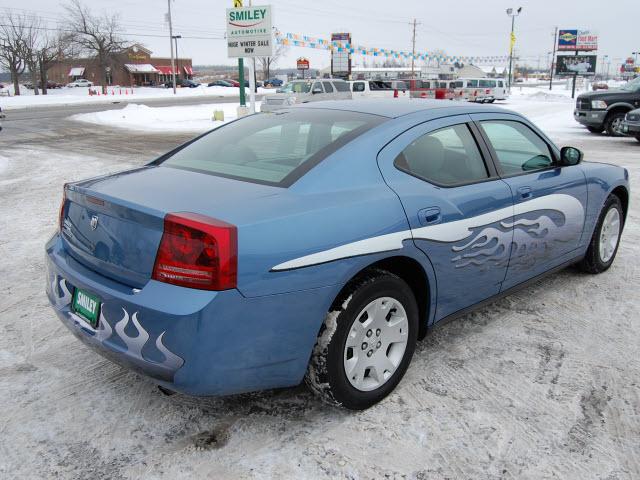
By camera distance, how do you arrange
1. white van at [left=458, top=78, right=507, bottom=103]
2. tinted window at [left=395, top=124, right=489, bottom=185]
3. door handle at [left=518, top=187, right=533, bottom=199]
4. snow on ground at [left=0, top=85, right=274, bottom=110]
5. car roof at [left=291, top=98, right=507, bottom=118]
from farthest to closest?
snow on ground at [left=0, top=85, right=274, bottom=110] < white van at [left=458, top=78, right=507, bottom=103] < door handle at [left=518, top=187, right=533, bottom=199] < car roof at [left=291, top=98, right=507, bottom=118] < tinted window at [left=395, top=124, right=489, bottom=185]

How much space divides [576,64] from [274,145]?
49736 mm

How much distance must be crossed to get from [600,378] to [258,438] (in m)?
2.00

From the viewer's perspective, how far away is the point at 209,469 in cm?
249

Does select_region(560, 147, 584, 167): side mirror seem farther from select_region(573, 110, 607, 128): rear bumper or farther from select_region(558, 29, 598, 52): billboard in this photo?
select_region(558, 29, 598, 52): billboard

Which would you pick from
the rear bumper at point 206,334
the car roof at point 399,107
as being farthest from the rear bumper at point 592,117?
the rear bumper at point 206,334

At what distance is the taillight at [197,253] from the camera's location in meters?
2.29

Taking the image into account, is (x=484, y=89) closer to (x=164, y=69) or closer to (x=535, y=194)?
(x=535, y=194)

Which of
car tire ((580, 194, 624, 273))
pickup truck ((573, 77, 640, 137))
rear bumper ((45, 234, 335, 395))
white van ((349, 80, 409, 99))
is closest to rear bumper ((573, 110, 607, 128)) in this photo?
pickup truck ((573, 77, 640, 137))

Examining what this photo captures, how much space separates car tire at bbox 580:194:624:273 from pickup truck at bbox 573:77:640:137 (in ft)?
43.9

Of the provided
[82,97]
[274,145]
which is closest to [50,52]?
[82,97]

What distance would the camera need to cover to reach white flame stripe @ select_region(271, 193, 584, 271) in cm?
252

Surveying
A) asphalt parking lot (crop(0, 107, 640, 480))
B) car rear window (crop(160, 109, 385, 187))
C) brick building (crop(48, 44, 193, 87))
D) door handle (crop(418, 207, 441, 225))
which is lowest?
asphalt parking lot (crop(0, 107, 640, 480))

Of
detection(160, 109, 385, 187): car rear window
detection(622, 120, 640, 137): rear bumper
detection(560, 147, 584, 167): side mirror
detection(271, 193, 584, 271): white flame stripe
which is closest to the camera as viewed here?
detection(271, 193, 584, 271): white flame stripe

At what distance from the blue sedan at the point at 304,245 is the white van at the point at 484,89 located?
115 feet
